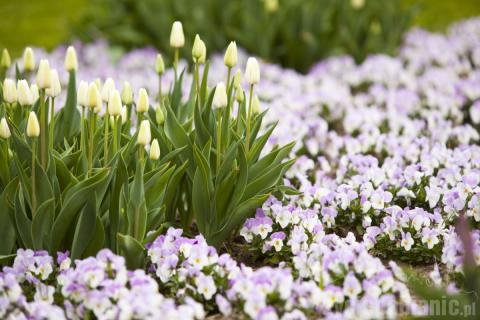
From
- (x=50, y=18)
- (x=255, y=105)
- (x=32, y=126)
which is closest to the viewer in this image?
(x=32, y=126)

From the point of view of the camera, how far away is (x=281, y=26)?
7.05m

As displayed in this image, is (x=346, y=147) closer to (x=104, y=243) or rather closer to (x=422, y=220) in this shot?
(x=422, y=220)

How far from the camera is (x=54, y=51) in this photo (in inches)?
285

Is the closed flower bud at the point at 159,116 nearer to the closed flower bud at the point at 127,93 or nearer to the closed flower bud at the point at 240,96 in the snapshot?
the closed flower bud at the point at 127,93

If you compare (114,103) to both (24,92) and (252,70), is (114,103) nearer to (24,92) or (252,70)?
(24,92)

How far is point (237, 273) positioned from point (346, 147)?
2.15 m

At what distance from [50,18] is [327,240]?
23.3 feet

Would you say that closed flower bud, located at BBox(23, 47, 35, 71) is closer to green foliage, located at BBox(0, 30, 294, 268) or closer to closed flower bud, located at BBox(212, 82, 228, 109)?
green foliage, located at BBox(0, 30, 294, 268)

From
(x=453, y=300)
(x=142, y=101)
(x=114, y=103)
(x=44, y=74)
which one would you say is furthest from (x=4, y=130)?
(x=453, y=300)

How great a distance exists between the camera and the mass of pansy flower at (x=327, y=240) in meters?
2.76

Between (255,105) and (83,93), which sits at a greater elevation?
(255,105)

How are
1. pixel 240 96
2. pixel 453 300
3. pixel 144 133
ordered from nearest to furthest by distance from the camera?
pixel 453 300 → pixel 144 133 → pixel 240 96

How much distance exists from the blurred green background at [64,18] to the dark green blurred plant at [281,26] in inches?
2.5

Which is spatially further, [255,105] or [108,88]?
[255,105]
